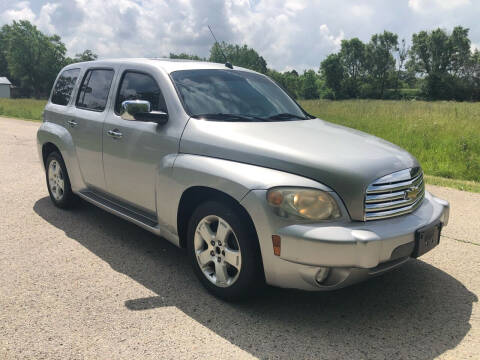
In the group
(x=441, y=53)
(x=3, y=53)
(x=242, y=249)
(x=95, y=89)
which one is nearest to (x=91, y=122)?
(x=95, y=89)

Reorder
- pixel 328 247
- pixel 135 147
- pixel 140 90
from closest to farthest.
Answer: pixel 328 247
pixel 135 147
pixel 140 90

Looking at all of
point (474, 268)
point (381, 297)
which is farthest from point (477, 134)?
point (381, 297)

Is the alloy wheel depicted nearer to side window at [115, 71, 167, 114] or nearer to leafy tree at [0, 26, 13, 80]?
side window at [115, 71, 167, 114]

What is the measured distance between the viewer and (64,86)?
17.7 ft

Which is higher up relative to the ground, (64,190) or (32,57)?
(32,57)

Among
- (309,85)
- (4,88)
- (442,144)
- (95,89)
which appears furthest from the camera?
(309,85)

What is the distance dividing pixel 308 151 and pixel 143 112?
1.43 metres

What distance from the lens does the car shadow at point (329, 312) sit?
9.06ft

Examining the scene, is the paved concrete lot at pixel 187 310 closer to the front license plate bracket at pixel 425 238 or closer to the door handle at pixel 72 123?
the front license plate bracket at pixel 425 238

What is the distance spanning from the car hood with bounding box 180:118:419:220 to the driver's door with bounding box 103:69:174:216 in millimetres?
362

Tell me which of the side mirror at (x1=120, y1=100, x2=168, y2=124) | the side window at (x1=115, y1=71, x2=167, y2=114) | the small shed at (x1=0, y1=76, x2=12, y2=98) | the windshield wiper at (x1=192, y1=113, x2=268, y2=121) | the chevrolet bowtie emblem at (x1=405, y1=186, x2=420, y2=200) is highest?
the small shed at (x1=0, y1=76, x2=12, y2=98)

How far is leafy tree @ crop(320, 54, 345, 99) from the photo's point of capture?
94.2 meters

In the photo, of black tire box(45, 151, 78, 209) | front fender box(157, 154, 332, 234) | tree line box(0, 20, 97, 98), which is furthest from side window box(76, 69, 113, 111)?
tree line box(0, 20, 97, 98)

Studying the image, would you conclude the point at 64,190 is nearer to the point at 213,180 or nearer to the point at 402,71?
the point at 213,180
